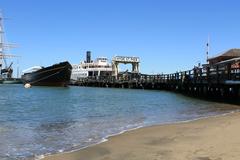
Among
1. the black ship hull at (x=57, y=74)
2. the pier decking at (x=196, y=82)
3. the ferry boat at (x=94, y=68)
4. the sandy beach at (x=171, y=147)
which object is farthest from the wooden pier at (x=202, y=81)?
the ferry boat at (x=94, y=68)

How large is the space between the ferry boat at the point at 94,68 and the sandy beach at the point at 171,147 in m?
120

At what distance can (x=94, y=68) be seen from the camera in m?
137

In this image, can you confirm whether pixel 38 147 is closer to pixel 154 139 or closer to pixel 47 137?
pixel 47 137

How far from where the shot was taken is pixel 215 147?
33.9 feet

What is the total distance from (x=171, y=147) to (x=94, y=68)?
Answer: 415 feet

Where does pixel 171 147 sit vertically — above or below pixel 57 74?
below

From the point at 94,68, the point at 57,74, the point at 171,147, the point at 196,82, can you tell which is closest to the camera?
the point at 171,147

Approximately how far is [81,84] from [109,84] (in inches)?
894

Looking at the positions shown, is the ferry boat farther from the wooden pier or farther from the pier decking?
the wooden pier

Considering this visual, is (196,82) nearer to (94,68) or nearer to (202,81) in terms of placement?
(202,81)

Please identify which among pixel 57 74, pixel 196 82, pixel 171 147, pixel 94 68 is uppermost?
pixel 94 68

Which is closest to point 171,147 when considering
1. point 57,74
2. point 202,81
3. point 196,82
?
point 202,81

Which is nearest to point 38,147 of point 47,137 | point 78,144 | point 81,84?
point 78,144

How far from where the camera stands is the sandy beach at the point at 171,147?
31.9 ft
